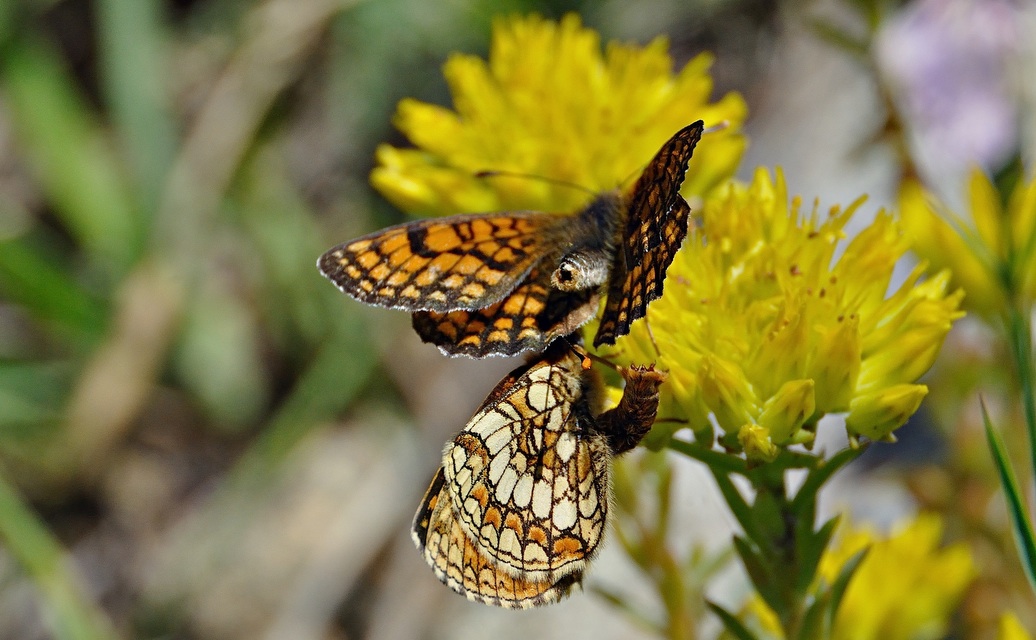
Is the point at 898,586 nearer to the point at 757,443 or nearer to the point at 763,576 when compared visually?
the point at 763,576

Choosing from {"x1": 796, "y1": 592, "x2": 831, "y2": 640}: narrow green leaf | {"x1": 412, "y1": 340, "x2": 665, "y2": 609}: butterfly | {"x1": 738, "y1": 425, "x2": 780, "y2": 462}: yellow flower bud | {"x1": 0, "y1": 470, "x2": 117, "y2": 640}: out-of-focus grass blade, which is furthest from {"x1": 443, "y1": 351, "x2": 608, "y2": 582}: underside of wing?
{"x1": 0, "y1": 470, "x2": 117, "y2": 640}: out-of-focus grass blade

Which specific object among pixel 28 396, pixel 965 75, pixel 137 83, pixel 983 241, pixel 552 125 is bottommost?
pixel 28 396

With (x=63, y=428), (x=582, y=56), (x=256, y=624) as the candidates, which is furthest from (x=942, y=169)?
(x=63, y=428)

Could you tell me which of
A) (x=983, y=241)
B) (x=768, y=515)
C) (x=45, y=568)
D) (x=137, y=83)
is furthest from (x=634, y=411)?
(x=137, y=83)

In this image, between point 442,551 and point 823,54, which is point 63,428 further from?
point 823,54

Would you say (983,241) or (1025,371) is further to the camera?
(983,241)

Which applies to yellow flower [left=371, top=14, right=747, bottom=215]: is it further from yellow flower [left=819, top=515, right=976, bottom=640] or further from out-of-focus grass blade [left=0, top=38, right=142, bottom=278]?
out-of-focus grass blade [left=0, top=38, right=142, bottom=278]
